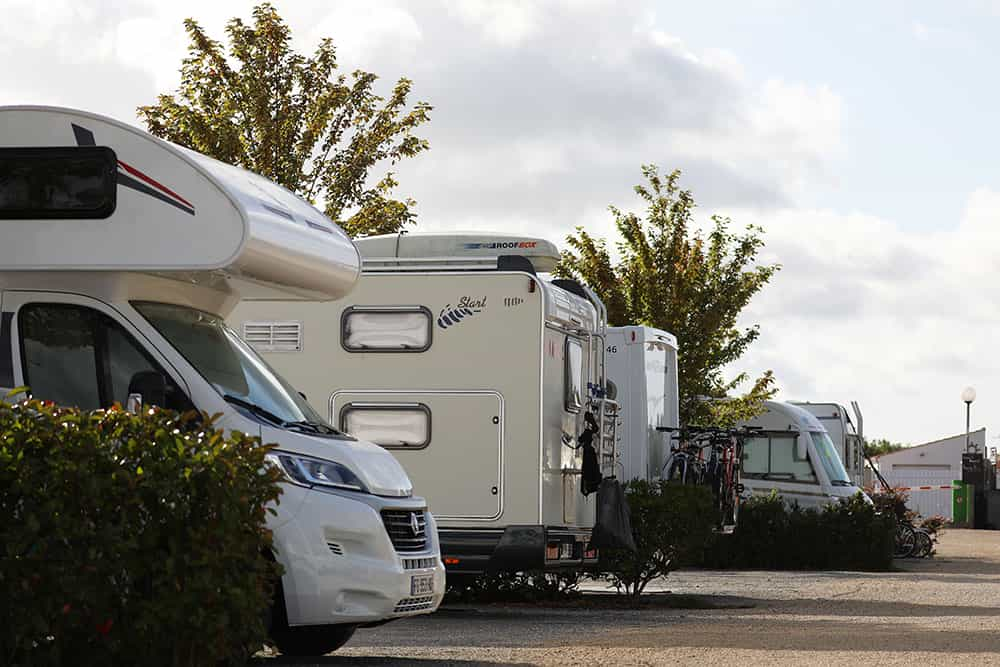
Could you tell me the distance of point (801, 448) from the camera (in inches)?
1015

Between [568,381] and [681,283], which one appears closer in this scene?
[568,381]

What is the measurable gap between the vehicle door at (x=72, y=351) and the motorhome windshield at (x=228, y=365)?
171mm

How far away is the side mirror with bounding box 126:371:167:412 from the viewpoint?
341 inches

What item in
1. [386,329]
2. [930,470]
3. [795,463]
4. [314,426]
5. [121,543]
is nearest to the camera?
[121,543]

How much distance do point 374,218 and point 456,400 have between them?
768cm

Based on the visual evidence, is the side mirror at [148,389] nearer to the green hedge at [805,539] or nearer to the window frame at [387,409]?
the window frame at [387,409]

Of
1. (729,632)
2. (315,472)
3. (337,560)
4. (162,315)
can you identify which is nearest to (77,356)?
(162,315)

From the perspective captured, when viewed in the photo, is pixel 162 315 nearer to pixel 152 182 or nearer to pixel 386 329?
pixel 152 182

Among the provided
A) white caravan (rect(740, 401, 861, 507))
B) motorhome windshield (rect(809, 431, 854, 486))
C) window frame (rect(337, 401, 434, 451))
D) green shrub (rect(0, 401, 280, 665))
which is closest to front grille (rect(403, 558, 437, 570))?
green shrub (rect(0, 401, 280, 665))

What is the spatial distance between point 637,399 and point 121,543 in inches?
481

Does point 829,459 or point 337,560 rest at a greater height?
point 829,459

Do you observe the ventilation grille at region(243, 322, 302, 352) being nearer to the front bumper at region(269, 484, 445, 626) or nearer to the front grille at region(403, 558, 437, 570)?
the front grille at region(403, 558, 437, 570)

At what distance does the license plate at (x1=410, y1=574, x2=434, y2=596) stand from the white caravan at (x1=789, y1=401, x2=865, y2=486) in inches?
885

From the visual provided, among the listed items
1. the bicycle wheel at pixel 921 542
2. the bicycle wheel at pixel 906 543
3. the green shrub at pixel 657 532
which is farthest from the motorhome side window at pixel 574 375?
the bicycle wheel at pixel 921 542
